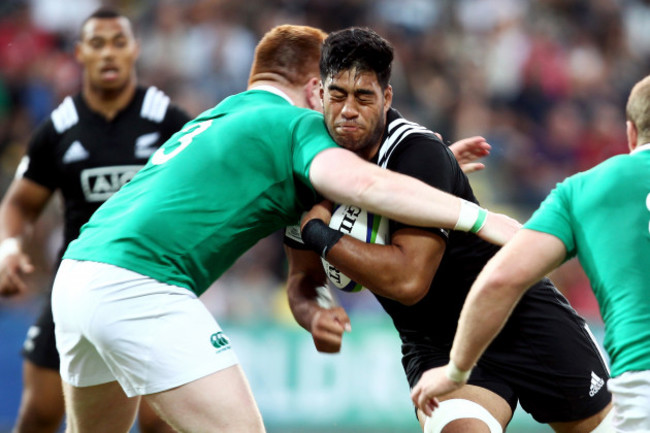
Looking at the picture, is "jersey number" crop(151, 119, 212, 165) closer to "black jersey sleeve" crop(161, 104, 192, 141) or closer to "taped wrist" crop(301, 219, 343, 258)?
"taped wrist" crop(301, 219, 343, 258)

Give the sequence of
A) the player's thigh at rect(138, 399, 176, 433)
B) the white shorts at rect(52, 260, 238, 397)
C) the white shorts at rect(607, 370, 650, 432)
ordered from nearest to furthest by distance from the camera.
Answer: the white shorts at rect(607, 370, 650, 432) → the white shorts at rect(52, 260, 238, 397) → the player's thigh at rect(138, 399, 176, 433)

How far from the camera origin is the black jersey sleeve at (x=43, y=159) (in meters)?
6.32

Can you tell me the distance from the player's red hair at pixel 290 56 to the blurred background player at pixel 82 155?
1728 millimetres

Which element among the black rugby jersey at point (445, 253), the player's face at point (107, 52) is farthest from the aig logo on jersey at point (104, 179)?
the black rugby jersey at point (445, 253)

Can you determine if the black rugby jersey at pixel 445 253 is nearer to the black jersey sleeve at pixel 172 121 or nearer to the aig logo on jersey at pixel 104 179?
the black jersey sleeve at pixel 172 121

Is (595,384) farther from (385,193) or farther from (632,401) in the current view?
(385,193)

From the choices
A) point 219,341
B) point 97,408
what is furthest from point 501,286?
point 97,408

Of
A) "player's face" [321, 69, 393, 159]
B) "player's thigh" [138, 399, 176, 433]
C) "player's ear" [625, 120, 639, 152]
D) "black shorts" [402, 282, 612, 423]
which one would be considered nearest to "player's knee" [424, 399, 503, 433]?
"black shorts" [402, 282, 612, 423]

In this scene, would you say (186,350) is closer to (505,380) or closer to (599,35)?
(505,380)

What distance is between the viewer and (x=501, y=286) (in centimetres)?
350

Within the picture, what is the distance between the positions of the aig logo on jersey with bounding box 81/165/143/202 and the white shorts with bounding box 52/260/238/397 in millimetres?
2177

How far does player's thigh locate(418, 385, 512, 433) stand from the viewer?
165 inches

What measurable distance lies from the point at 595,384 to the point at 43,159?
381 cm

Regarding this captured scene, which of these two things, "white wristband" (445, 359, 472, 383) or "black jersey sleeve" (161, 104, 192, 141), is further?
"black jersey sleeve" (161, 104, 192, 141)
